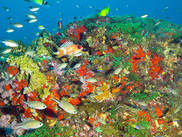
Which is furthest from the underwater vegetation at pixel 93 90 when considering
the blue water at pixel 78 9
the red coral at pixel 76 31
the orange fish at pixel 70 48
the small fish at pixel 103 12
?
the blue water at pixel 78 9

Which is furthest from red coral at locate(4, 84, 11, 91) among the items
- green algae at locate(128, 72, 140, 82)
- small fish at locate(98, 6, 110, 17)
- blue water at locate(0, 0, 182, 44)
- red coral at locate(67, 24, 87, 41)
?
blue water at locate(0, 0, 182, 44)

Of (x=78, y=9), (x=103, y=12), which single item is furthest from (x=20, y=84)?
(x=78, y=9)

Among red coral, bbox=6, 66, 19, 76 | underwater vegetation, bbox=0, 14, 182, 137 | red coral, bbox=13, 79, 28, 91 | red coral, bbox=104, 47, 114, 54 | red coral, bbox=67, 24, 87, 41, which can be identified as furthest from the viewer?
red coral, bbox=67, 24, 87, 41

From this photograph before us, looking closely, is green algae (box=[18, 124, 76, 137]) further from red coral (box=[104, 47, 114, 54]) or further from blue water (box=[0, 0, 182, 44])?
blue water (box=[0, 0, 182, 44])

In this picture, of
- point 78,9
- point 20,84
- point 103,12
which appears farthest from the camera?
point 78,9

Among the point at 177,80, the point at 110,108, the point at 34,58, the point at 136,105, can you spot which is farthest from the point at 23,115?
the point at 177,80

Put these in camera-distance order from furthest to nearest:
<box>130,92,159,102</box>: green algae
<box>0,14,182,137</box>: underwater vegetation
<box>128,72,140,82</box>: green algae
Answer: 1. <box>128,72,140,82</box>: green algae
2. <box>130,92,159,102</box>: green algae
3. <box>0,14,182,137</box>: underwater vegetation

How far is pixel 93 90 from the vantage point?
5.06m

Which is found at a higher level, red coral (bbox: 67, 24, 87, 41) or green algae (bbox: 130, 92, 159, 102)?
red coral (bbox: 67, 24, 87, 41)

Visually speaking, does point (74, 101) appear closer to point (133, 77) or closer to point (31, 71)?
point (31, 71)

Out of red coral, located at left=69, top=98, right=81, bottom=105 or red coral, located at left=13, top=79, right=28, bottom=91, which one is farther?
red coral, located at left=69, top=98, right=81, bottom=105

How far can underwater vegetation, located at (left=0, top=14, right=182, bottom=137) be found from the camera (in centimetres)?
413

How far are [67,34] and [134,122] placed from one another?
6359 mm

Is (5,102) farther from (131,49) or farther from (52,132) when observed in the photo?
(131,49)
